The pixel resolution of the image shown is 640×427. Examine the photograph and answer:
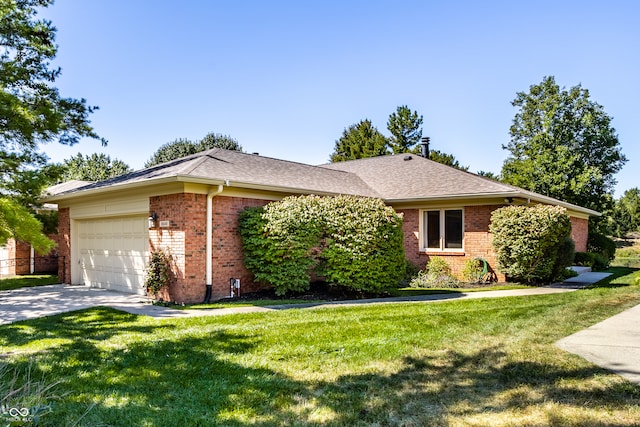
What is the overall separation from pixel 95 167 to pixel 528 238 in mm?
42526

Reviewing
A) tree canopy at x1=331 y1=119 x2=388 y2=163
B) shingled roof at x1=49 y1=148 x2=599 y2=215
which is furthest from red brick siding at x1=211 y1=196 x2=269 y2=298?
tree canopy at x1=331 y1=119 x2=388 y2=163

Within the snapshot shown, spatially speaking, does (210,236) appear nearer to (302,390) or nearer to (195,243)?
(195,243)

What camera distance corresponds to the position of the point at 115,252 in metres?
12.6

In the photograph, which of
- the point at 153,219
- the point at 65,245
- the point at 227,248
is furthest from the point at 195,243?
the point at 65,245

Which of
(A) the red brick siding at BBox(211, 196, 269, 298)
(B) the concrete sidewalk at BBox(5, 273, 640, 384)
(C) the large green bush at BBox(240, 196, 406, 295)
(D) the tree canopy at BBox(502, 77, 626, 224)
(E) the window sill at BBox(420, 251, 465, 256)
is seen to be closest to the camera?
(B) the concrete sidewalk at BBox(5, 273, 640, 384)

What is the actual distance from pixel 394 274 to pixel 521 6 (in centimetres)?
733

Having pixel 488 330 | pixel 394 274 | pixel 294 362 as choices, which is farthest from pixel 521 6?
pixel 294 362

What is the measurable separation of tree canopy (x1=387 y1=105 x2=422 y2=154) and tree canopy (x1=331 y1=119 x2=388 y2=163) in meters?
1.07

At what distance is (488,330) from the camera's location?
21.5 ft

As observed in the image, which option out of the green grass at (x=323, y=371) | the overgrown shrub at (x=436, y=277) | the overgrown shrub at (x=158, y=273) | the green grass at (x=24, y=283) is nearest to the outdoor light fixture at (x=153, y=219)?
the overgrown shrub at (x=158, y=273)

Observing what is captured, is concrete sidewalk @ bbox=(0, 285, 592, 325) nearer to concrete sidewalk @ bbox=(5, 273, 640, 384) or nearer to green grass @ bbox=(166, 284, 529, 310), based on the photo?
concrete sidewalk @ bbox=(5, 273, 640, 384)

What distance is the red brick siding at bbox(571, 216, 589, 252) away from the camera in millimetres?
21386

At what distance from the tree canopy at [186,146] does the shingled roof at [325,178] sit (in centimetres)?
1850

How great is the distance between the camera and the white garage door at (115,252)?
1169cm
